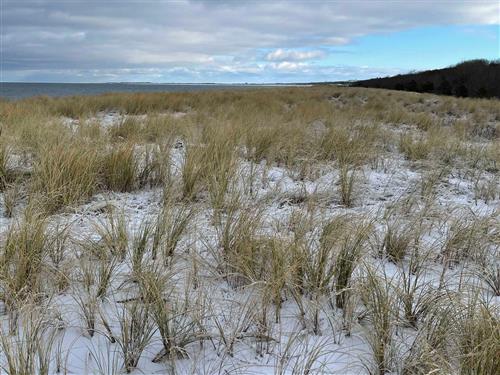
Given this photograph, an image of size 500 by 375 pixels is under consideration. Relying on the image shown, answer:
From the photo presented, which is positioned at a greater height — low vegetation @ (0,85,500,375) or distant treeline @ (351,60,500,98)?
distant treeline @ (351,60,500,98)

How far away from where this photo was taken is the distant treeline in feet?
97.3

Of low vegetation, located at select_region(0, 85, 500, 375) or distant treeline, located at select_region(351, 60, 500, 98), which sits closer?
low vegetation, located at select_region(0, 85, 500, 375)

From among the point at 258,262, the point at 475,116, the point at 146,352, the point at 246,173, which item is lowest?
the point at 146,352

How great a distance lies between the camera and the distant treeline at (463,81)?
97.3 feet

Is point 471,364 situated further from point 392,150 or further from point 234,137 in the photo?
point 392,150

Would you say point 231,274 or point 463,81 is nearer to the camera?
point 231,274

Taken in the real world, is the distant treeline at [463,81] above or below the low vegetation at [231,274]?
above

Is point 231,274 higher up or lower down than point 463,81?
lower down

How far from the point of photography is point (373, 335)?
6.07 feet

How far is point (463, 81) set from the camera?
109ft

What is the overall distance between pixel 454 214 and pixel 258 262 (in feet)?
6.68

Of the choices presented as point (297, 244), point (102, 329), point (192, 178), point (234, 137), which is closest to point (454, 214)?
point (297, 244)

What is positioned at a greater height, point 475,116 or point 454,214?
point 475,116

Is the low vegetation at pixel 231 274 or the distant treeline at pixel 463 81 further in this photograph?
the distant treeline at pixel 463 81
